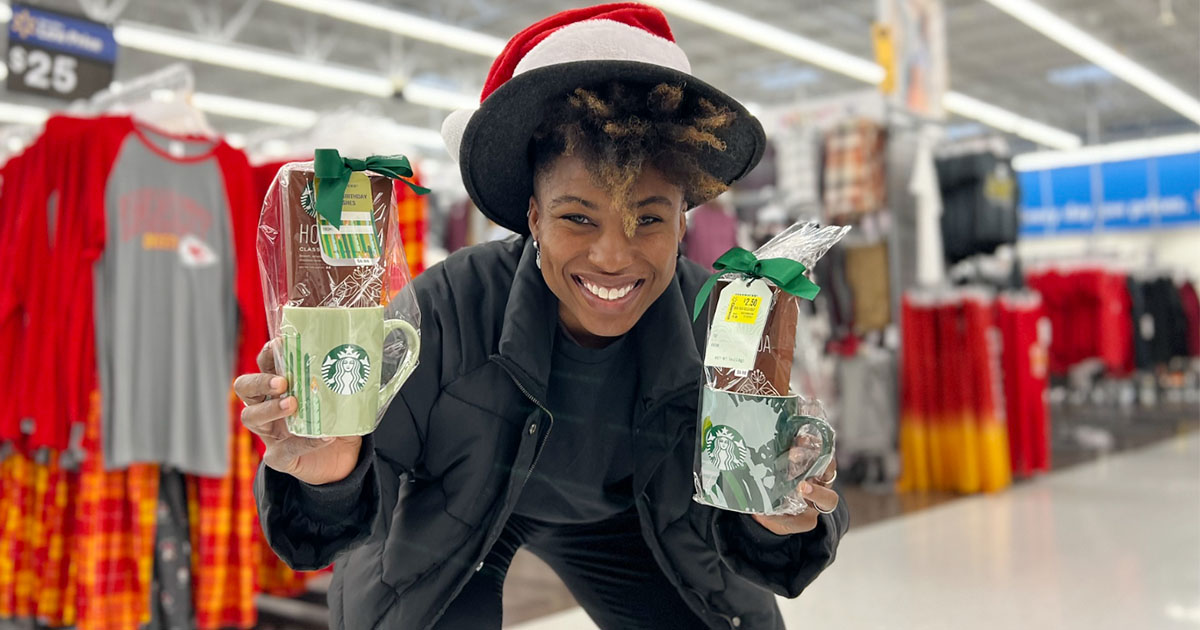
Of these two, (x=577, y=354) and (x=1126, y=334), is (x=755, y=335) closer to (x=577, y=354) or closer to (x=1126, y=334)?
(x=577, y=354)

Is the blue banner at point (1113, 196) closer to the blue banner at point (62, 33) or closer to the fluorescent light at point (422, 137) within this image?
the fluorescent light at point (422, 137)

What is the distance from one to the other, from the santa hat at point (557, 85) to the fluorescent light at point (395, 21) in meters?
6.76

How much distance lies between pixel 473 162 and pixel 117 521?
2180 mm

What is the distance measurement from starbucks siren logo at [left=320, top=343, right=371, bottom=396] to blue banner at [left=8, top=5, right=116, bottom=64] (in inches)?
150

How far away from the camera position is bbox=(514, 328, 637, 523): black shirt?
1593 millimetres

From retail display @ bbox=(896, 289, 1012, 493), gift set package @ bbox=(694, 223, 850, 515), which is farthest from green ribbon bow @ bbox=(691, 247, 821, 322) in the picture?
retail display @ bbox=(896, 289, 1012, 493)

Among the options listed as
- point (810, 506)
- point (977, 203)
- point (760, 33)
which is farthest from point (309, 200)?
point (760, 33)

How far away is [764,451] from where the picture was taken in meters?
1.15

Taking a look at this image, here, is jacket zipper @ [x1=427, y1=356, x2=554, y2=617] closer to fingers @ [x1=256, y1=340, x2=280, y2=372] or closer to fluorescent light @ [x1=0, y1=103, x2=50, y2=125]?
fingers @ [x1=256, y1=340, x2=280, y2=372]

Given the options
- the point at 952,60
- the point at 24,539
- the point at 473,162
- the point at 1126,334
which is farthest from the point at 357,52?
the point at 473,162

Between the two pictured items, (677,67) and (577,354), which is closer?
(677,67)

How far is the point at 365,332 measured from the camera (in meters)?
1.11

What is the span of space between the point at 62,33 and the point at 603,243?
12.7 ft

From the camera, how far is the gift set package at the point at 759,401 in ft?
3.79
